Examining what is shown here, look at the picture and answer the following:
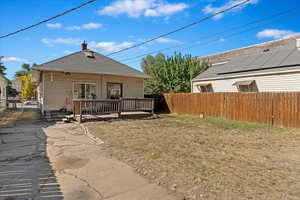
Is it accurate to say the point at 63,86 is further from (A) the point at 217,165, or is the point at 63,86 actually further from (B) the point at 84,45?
(A) the point at 217,165

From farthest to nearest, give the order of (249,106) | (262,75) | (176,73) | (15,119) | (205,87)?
1. (176,73)
2. (205,87)
3. (262,75)
4. (15,119)
5. (249,106)

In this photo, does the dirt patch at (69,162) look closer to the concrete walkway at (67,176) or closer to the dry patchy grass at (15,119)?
the concrete walkway at (67,176)

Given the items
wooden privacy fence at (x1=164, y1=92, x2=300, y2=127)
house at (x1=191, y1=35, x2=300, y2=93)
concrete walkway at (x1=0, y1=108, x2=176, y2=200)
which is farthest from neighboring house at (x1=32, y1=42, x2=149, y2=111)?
concrete walkway at (x1=0, y1=108, x2=176, y2=200)

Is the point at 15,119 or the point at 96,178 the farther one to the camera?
the point at 15,119

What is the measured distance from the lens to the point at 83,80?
12.1 meters

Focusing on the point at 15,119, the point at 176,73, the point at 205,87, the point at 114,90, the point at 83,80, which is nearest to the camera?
the point at 15,119

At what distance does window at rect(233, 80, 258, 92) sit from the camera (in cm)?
1241

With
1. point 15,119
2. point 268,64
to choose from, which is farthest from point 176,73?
point 15,119

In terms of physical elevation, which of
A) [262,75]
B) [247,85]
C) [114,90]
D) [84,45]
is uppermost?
[84,45]

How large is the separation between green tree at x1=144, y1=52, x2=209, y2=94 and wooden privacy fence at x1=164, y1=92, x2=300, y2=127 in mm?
5623

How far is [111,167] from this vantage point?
3570 mm

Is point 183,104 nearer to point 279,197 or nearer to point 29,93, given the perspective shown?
point 279,197

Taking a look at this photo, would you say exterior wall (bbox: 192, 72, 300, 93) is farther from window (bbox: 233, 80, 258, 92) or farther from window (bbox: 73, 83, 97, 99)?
window (bbox: 73, 83, 97, 99)

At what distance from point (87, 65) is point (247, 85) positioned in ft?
36.2
